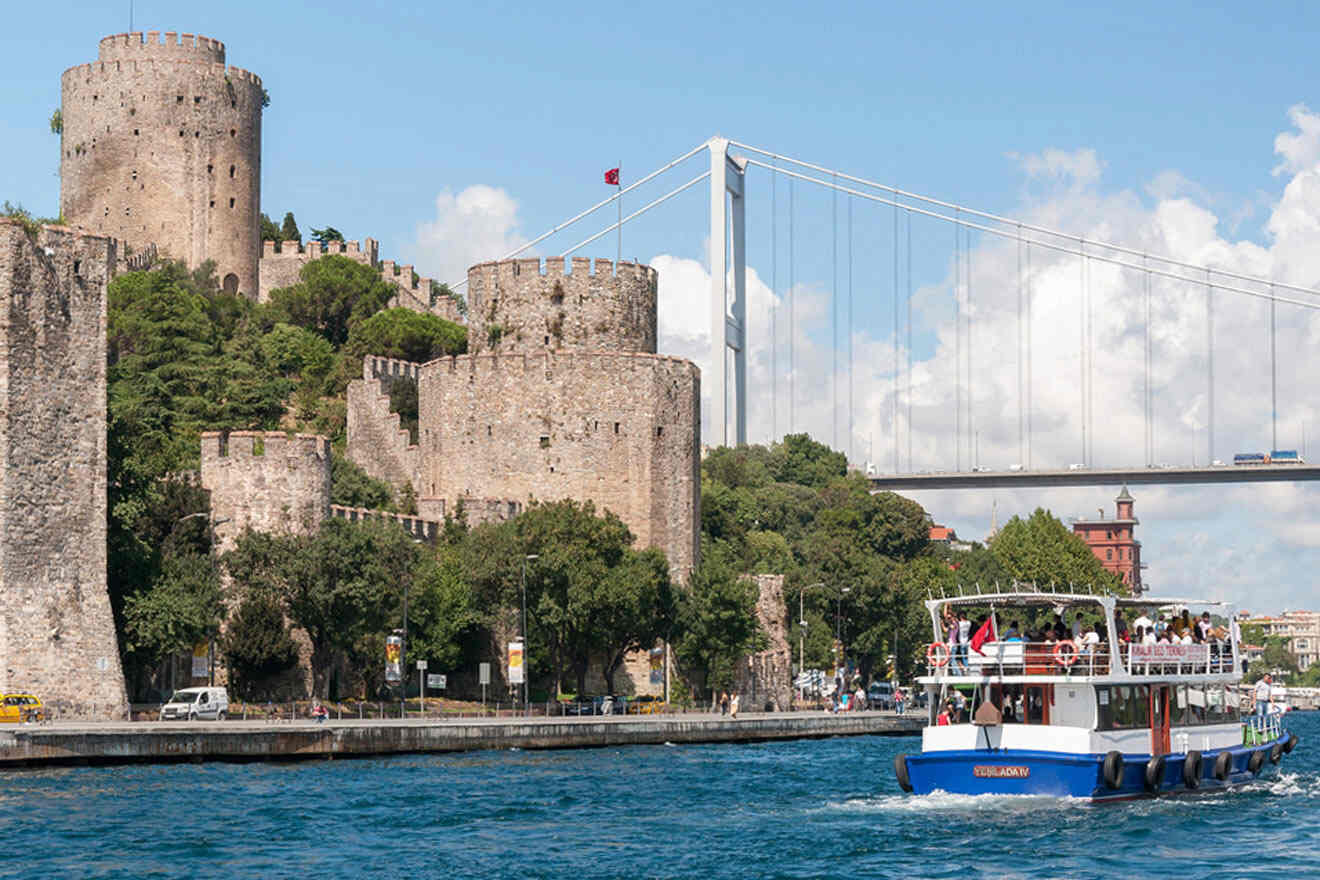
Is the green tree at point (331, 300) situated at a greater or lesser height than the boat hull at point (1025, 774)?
greater

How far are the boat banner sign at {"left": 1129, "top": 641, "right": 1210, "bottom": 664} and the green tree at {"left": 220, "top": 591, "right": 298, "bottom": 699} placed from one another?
2053 centimetres

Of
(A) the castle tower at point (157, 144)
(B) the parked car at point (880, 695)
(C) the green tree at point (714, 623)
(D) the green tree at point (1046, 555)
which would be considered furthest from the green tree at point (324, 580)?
(D) the green tree at point (1046, 555)

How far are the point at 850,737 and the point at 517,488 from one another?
1175cm

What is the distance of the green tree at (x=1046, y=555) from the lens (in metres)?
97.6

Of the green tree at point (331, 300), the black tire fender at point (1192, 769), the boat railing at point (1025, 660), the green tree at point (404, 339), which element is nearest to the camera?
the boat railing at point (1025, 660)

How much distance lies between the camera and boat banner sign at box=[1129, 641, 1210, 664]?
112ft

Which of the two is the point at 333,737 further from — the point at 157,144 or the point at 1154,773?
the point at 157,144

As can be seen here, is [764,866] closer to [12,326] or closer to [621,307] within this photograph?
[12,326]

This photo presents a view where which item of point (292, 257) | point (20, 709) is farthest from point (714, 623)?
point (292, 257)

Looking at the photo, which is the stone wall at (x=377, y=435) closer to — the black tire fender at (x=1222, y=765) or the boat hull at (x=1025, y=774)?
the black tire fender at (x=1222, y=765)

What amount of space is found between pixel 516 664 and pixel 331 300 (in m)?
33.2

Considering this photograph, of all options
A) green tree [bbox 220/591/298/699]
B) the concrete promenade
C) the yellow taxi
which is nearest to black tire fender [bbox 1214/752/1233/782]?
the concrete promenade

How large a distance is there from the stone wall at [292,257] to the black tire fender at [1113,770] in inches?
2260

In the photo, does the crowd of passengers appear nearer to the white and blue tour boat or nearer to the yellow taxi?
the white and blue tour boat
